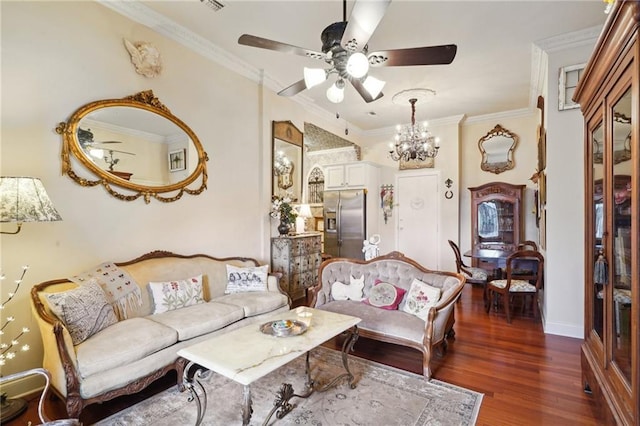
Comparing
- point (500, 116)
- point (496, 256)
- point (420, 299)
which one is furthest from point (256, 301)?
point (500, 116)

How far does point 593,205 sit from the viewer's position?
2.09 meters

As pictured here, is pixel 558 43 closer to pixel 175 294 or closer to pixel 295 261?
pixel 295 261

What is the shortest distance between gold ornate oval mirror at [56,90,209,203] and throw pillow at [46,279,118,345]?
0.99 m

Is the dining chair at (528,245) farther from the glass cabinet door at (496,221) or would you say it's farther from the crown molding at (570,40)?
the crown molding at (570,40)

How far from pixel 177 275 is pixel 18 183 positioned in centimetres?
155

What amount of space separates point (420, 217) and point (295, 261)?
3.35m

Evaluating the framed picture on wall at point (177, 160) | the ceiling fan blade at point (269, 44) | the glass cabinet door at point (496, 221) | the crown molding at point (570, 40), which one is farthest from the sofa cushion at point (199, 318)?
the glass cabinet door at point (496, 221)

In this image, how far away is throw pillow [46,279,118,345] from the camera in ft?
7.27

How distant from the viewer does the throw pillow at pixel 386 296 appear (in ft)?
10.7

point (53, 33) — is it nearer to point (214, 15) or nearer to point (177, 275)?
point (214, 15)

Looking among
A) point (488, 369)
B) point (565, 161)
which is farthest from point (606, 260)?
point (565, 161)

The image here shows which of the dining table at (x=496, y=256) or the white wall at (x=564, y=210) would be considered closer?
the white wall at (x=564, y=210)

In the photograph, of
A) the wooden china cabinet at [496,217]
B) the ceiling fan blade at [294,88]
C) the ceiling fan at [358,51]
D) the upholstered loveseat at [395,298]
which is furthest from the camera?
the wooden china cabinet at [496,217]

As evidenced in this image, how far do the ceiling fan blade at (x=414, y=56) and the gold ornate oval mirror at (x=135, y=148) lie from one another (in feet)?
7.60
